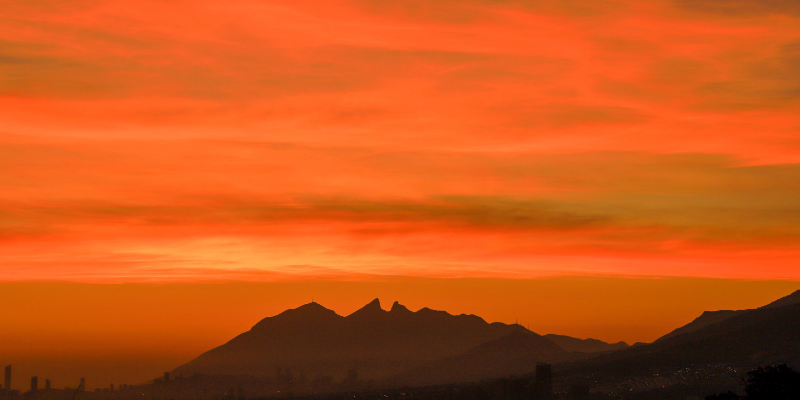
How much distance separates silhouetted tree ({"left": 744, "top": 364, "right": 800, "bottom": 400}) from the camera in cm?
12062

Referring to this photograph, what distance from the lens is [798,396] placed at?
11906cm

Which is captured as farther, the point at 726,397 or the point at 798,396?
the point at 726,397

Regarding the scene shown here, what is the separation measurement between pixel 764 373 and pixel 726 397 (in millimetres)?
6522

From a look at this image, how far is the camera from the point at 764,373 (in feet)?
408

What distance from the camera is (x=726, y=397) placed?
419 feet

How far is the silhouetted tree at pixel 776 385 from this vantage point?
121 metres

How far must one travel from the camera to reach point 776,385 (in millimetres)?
122188

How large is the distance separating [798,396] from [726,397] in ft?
35.8

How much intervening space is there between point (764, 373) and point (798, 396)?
615cm
